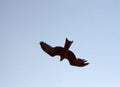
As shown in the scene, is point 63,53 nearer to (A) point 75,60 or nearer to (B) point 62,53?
(B) point 62,53

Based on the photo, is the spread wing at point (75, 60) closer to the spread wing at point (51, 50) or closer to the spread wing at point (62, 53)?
the spread wing at point (62, 53)

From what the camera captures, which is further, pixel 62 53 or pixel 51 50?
pixel 51 50

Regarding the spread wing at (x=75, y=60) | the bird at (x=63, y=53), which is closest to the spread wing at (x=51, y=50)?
the bird at (x=63, y=53)

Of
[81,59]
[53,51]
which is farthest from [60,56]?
[81,59]

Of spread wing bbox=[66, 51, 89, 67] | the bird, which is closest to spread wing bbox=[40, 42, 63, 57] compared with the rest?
the bird

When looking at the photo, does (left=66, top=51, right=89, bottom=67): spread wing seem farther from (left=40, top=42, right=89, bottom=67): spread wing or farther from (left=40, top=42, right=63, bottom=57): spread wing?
(left=40, top=42, right=63, bottom=57): spread wing

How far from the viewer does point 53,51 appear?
13852 millimetres

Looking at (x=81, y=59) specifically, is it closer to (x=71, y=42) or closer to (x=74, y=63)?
(x=74, y=63)

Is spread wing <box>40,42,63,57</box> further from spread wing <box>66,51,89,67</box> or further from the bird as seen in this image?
spread wing <box>66,51,89,67</box>

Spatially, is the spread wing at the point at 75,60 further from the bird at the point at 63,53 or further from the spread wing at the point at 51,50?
the spread wing at the point at 51,50

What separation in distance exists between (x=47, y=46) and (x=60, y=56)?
1283mm

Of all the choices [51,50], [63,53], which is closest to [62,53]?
[63,53]
